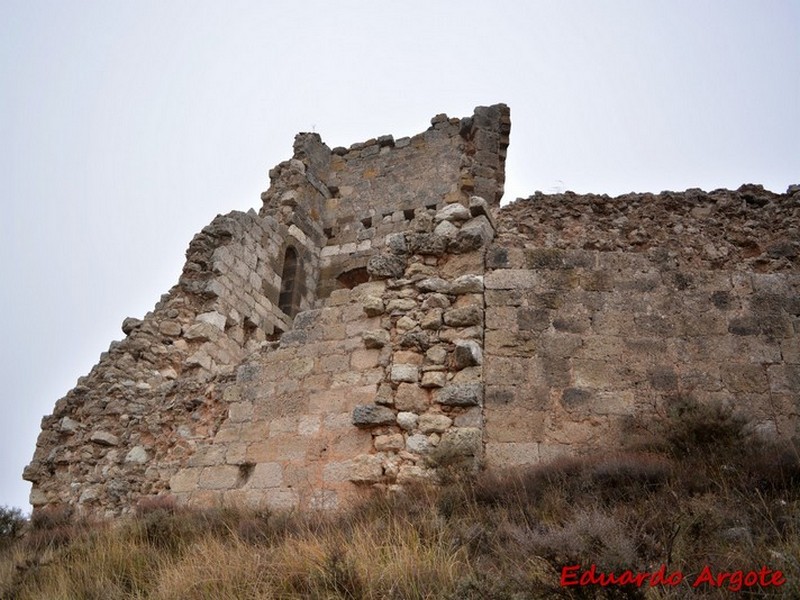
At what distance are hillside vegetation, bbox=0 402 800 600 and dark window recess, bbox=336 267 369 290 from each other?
25.4 ft

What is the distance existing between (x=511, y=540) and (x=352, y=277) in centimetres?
1004

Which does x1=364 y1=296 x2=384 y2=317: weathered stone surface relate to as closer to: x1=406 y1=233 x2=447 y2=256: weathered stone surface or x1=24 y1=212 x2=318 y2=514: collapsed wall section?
x1=406 y1=233 x2=447 y2=256: weathered stone surface

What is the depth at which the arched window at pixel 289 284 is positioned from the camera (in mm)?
13865

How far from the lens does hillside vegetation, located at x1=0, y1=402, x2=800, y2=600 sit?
423 cm

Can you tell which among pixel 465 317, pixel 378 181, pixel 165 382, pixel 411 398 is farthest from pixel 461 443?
pixel 378 181

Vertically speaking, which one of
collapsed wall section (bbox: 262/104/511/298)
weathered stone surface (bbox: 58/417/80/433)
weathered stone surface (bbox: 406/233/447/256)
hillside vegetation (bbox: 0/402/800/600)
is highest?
collapsed wall section (bbox: 262/104/511/298)

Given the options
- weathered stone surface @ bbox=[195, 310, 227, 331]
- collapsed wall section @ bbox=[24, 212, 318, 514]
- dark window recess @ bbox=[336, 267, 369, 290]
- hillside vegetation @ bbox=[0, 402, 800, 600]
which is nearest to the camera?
hillside vegetation @ bbox=[0, 402, 800, 600]

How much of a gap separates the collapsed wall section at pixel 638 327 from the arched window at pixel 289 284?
621 cm

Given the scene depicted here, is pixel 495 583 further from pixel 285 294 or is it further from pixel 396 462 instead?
pixel 285 294

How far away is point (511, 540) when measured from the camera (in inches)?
199

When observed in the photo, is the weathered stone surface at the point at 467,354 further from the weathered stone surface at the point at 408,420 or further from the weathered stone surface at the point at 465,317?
the weathered stone surface at the point at 408,420

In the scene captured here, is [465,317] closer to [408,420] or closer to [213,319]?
[408,420]

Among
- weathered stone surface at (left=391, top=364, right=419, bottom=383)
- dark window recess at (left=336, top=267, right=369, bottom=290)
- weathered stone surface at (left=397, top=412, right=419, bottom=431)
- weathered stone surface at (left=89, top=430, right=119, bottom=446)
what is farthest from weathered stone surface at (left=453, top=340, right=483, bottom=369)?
dark window recess at (left=336, top=267, right=369, bottom=290)

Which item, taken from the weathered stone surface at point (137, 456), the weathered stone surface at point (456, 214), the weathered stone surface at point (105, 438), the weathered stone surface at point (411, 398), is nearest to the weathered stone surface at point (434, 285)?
the weathered stone surface at point (456, 214)
